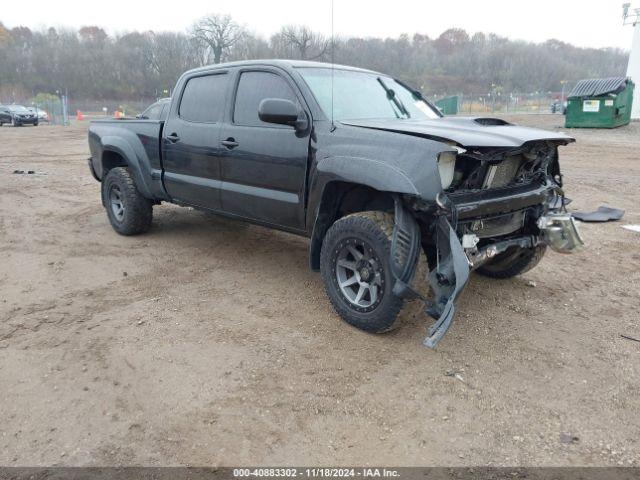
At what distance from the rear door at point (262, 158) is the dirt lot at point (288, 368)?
71 cm

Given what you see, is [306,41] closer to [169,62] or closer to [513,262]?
[513,262]

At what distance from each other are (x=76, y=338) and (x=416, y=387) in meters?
2.37

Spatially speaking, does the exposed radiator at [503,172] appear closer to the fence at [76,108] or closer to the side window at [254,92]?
the side window at [254,92]

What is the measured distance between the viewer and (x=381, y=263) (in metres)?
3.45

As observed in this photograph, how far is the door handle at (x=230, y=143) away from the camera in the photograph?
459cm

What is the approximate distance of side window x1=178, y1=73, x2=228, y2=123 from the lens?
4.93m

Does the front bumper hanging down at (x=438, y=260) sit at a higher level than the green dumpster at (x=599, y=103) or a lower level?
lower

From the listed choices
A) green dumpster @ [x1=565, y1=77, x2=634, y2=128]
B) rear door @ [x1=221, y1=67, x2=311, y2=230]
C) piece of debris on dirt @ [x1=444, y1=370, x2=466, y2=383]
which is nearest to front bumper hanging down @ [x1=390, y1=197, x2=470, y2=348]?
piece of debris on dirt @ [x1=444, y1=370, x2=466, y2=383]

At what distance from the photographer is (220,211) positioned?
500 cm

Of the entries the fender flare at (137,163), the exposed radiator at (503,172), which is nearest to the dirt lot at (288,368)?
the fender flare at (137,163)

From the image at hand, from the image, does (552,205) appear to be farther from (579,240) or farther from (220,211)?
(220,211)

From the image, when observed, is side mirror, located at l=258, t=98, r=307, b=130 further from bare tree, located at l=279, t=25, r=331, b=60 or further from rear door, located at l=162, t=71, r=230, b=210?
bare tree, located at l=279, t=25, r=331, b=60

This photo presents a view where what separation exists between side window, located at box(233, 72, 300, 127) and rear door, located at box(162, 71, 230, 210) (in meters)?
0.22

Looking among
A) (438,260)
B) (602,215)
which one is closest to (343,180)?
(438,260)
